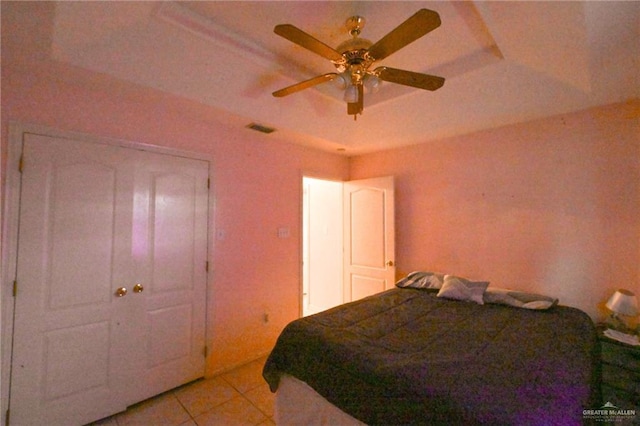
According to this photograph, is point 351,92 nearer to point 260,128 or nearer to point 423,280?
point 260,128

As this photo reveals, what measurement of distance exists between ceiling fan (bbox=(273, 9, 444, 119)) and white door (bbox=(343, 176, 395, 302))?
1.78m

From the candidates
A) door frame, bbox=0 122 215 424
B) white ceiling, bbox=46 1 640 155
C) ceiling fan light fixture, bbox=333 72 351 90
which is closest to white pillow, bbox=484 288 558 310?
white ceiling, bbox=46 1 640 155

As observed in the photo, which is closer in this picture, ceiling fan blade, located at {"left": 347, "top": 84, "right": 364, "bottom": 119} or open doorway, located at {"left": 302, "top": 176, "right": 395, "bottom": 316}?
ceiling fan blade, located at {"left": 347, "top": 84, "right": 364, "bottom": 119}

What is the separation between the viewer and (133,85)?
1.91 meters

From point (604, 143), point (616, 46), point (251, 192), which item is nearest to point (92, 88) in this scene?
point (251, 192)

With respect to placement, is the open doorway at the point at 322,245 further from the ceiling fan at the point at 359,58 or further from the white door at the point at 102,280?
the ceiling fan at the point at 359,58

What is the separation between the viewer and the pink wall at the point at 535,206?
85.0 inches

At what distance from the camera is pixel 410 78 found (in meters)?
1.58

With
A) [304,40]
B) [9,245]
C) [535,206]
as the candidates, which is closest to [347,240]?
[535,206]

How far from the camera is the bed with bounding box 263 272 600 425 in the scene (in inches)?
45.0

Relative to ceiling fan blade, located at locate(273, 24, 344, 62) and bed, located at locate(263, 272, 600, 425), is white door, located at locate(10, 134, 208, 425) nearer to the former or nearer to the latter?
bed, located at locate(263, 272, 600, 425)

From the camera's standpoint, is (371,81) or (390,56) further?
(390,56)

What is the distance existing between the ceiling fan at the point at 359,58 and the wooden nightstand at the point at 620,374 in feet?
7.11

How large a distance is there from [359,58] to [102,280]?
237cm
